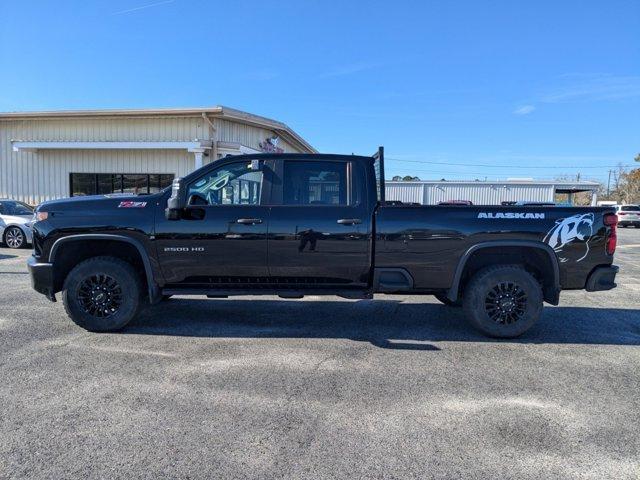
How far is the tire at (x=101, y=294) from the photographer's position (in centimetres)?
527

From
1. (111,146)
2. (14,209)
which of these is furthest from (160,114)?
(14,209)

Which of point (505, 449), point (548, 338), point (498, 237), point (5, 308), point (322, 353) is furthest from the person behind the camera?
point (5, 308)

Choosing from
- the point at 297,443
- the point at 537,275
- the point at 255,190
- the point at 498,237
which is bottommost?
the point at 297,443

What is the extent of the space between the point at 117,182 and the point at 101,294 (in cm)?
1449

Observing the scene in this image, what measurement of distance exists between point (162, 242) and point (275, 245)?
124 centimetres

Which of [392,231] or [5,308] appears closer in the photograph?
[392,231]

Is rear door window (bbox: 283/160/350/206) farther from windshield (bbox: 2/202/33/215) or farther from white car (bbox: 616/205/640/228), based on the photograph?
white car (bbox: 616/205/640/228)

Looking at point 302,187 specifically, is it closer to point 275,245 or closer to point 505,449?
point 275,245

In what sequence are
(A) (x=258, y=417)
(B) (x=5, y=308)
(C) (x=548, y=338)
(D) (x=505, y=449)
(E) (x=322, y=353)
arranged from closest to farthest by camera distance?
1. (D) (x=505, y=449)
2. (A) (x=258, y=417)
3. (E) (x=322, y=353)
4. (C) (x=548, y=338)
5. (B) (x=5, y=308)

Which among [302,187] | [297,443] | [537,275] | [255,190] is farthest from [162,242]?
[537,275]

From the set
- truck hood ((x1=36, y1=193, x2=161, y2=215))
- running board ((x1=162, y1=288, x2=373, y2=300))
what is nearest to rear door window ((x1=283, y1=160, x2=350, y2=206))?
running board ((x1=162, y1=288, x2=373, y2=300))

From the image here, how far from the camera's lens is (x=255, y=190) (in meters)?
5.30

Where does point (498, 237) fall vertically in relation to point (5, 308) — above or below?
above

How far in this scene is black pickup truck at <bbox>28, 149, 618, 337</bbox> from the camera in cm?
514
